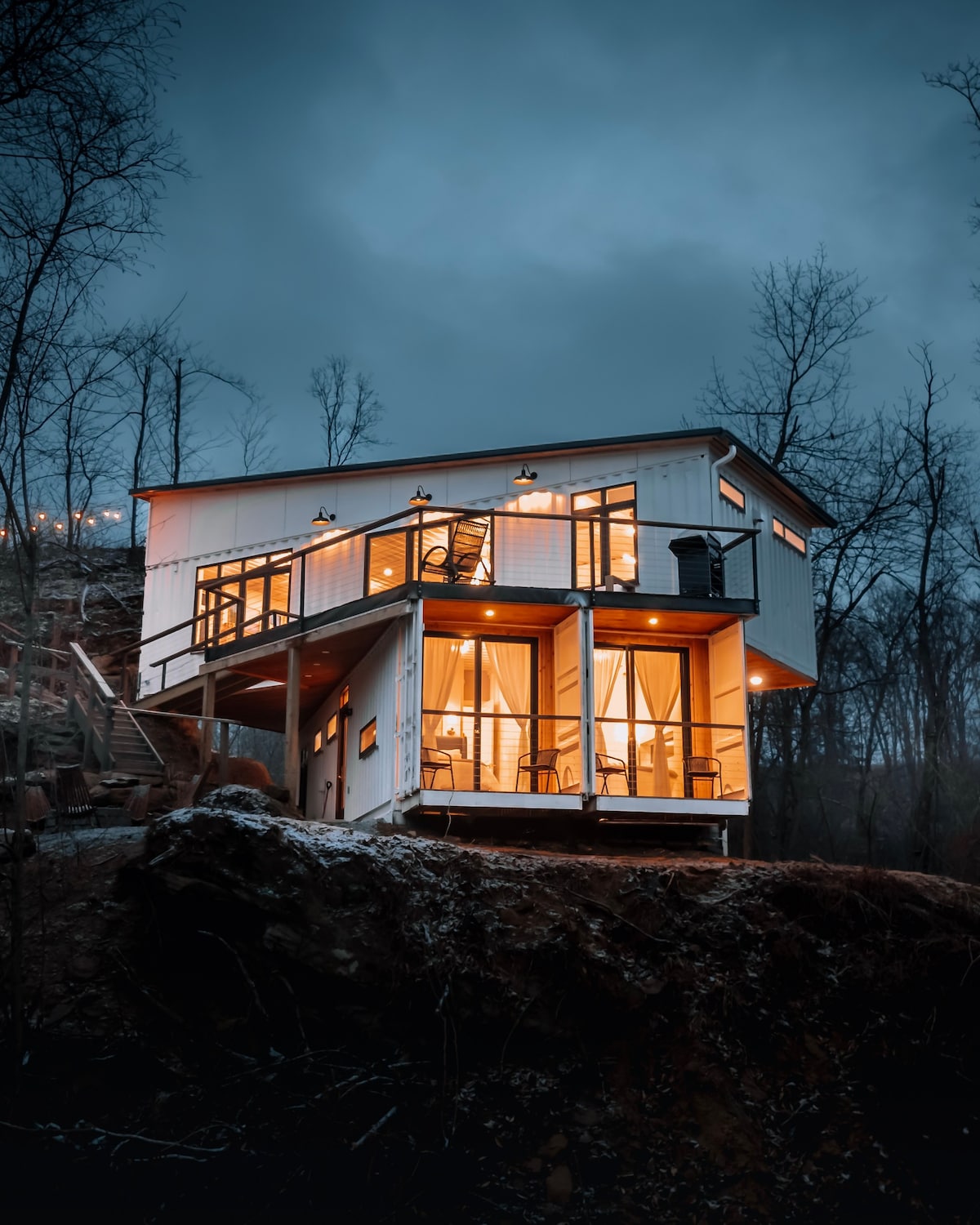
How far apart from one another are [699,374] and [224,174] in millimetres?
192664

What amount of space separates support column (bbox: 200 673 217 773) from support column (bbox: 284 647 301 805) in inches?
55.5

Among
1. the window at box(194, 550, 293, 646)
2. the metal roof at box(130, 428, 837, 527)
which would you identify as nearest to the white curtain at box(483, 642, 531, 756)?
the metal roof at box(130, 428, 837, 527)

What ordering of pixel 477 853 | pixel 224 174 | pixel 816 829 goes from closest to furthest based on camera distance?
pixel 224 174, pixel 477 853, pixel 816 829

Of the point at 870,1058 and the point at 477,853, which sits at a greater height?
the point at 477,853

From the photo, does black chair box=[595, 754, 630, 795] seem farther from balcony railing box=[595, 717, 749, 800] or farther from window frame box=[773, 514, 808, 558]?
window frame box=[773, 514, 808, 558]

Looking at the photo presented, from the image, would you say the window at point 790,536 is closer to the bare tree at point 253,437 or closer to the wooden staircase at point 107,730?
the wooden staircase at point 107,730

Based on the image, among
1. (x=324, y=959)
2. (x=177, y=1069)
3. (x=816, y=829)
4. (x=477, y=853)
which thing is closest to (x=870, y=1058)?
(x=477, y=853)

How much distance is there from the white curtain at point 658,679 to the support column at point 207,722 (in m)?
6.50

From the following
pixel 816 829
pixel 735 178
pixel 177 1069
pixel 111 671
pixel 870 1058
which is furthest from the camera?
pixel 735 178

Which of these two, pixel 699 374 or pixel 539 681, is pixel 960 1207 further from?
pixel 699 374

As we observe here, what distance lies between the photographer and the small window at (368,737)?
17.4 meters

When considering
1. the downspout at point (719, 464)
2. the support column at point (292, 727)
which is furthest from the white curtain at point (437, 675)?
the downspout at point (719, 464)

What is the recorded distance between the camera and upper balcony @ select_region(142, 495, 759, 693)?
16.3 m

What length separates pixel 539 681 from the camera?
16.8 m
